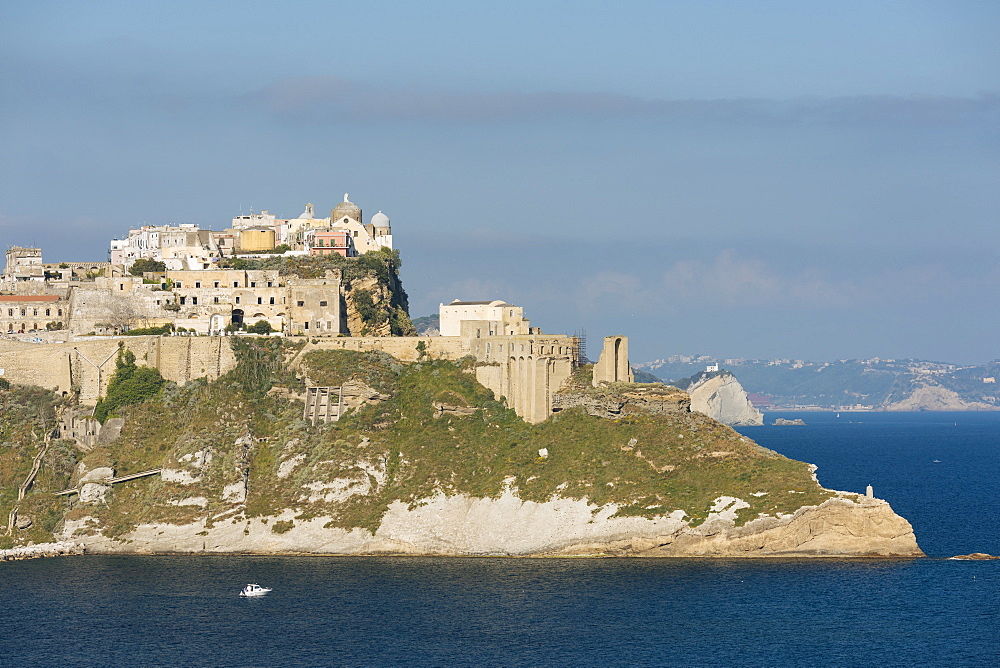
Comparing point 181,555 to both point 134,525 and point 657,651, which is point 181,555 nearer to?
point 134,525

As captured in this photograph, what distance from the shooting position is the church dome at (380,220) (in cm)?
13525

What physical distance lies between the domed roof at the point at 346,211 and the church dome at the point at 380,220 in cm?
147

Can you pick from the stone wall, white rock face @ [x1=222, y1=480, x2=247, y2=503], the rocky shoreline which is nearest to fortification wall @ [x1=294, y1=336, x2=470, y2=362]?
the stone wall

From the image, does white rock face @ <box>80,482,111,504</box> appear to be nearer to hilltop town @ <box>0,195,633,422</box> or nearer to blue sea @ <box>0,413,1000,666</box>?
blue sea @ <box>0,413,1000,666</box>

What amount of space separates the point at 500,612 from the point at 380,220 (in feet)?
205

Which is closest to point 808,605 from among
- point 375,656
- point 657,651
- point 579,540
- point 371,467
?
point 657,651

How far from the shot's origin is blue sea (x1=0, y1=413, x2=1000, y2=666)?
72.2 metres

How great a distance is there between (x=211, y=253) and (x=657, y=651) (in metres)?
70.4

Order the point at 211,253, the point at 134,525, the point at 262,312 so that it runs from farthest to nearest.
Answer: the point at 211,253
the point at 262,312
the point at 134,525

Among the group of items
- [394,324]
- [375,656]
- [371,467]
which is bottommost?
[375,656]

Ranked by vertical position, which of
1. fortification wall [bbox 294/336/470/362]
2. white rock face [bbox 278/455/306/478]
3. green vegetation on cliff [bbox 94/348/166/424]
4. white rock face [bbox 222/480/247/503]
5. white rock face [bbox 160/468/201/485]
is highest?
fortification wall [bbox 294/336/470/362]

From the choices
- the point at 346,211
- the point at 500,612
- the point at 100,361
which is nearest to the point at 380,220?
the point at 346,211

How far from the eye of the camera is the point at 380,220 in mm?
135500

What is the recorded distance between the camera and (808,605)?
80438 mm
